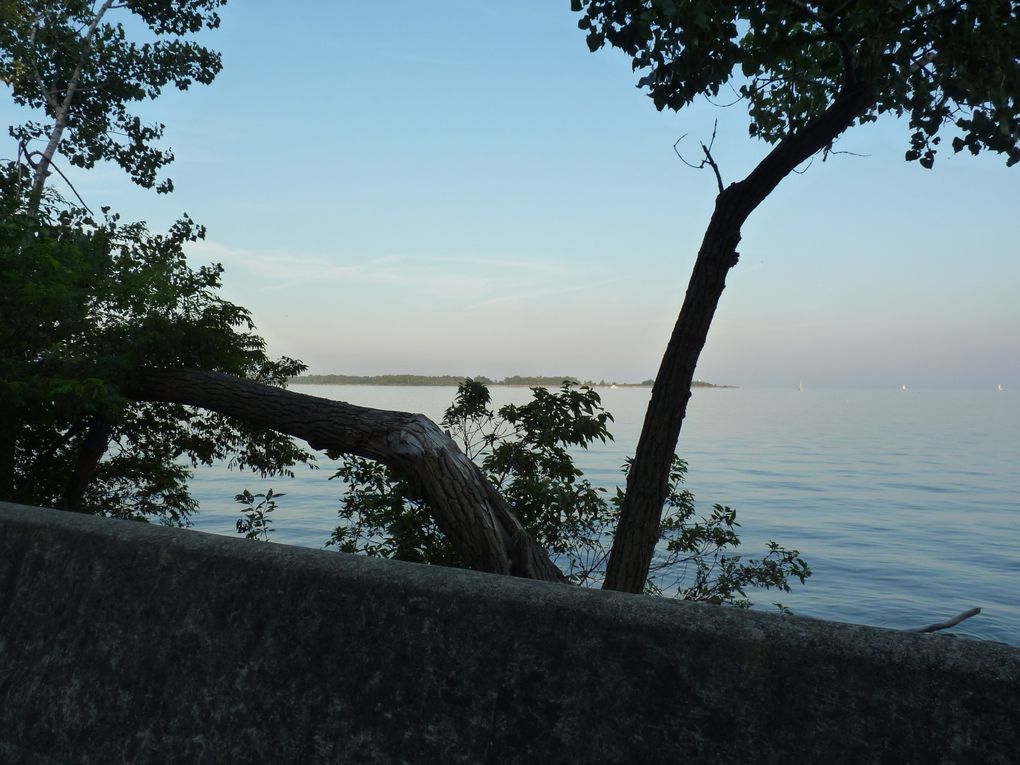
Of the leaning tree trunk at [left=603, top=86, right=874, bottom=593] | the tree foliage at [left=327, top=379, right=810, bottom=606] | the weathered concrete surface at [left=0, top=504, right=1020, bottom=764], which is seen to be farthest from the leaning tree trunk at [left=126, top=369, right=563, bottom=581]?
the weathered concrete surface at [left=0, top=504, right=1020, bottom=764]

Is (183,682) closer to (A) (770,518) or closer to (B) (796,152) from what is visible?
(B) (796,152)

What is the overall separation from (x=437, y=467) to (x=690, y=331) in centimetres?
255

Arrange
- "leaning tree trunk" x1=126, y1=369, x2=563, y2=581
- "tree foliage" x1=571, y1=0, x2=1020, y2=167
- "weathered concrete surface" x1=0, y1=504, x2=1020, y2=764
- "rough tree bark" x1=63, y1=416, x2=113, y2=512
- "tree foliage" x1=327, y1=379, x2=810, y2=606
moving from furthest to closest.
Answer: "rough tree bark" x1=63, y1=416, x2=113, y2=512 → "tree foliage" x1=327, y1=379, x2=810, y2=606 → "leaning tree trunk" x1=126, y1=369, x2=563, y2=581 → "tree foliage" x1=571, y1=0, x2=1020, y2=167 → "weathered concrete surface" x1=0, y1=504, x2=1020, y2=764

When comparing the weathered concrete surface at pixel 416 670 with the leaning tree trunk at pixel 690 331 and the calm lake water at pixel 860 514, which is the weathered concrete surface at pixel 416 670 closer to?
the leaning tree trunk at pixel 690 331

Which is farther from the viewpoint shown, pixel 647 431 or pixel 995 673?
pixel 647 431

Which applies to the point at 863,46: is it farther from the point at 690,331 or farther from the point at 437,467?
the point at 437,467

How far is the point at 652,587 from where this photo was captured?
10.1 m

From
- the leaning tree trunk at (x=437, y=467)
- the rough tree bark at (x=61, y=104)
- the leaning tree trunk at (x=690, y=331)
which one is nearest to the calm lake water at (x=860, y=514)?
the leaning tree trunk at (x=437, y=467)

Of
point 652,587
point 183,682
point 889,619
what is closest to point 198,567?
point 183,682

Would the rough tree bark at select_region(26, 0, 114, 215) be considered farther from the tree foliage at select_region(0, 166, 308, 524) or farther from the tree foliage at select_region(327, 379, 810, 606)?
the tree foliage at select_region(327, 379, 810, 606)

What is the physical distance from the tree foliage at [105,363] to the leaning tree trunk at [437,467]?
1.63 m

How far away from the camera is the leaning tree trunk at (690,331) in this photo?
6.53m

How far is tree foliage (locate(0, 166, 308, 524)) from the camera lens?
8.54 m

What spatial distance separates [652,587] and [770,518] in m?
17.3
